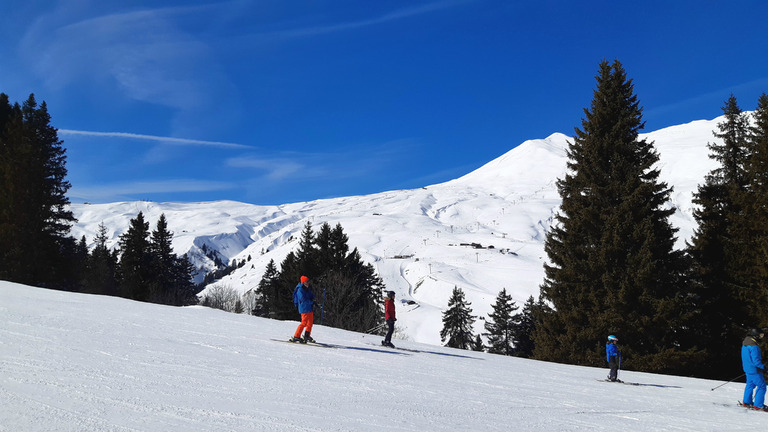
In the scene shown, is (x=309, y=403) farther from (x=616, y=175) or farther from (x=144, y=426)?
(x=616, y=175)

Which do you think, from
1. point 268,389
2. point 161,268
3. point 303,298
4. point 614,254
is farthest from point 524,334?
point 268,389

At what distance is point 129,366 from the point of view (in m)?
8.16

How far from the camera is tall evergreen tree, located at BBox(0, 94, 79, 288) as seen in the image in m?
33.2

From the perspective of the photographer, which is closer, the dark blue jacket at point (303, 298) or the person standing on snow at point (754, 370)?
the person standing on snow at point (754, 370)

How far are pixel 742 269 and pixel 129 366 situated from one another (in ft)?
86.7

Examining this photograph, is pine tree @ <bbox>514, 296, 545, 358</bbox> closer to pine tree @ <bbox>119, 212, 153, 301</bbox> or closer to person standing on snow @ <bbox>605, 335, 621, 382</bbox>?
pine tree @ <bbox>119, 212, 153, 301</bbox>

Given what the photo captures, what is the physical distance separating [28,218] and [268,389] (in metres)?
34.5

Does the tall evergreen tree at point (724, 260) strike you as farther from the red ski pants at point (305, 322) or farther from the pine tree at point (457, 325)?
the pine tree at point (457, 325)

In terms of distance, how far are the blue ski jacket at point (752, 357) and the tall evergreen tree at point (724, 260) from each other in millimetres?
12889

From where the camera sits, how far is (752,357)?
37.1ft

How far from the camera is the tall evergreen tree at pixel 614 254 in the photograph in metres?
22.9

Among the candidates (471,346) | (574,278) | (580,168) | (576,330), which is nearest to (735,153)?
Answer: (580,168)

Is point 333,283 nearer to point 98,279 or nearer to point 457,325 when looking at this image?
point 457,325

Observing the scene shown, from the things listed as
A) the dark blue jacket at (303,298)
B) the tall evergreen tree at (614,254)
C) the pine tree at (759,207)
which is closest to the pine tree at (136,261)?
the tall evergreen tree at (614,254)
